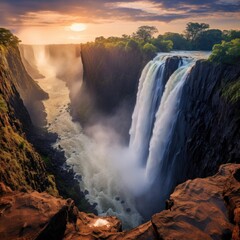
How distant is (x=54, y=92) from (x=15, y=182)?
77795 mm

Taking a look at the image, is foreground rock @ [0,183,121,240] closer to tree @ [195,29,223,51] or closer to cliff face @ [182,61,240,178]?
cliff face @ [182,61,240,178]

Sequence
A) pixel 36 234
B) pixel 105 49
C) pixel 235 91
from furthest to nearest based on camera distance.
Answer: pixel 105 49 → pixel 235 91 → pixel 36 234

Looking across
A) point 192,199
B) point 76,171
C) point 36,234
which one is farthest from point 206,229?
Result: point 76,171

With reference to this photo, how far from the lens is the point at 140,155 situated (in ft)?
125

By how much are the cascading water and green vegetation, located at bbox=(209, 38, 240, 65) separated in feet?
16.5

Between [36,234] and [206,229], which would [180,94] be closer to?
[206,229]

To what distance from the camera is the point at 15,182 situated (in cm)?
1912

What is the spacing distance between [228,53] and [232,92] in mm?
4228

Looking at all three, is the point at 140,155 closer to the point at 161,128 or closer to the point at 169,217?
the point at 161,128

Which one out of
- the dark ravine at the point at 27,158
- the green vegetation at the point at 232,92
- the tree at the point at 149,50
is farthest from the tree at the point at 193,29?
the green vegetation at the point at 232,92

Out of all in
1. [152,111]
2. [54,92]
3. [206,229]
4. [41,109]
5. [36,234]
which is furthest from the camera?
[54,92]

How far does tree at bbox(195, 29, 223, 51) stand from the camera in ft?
177

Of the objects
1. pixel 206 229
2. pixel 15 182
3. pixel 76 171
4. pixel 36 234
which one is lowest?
pixel 76 171

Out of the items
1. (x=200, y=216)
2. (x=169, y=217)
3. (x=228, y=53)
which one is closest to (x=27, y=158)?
(x=169, y=217)
